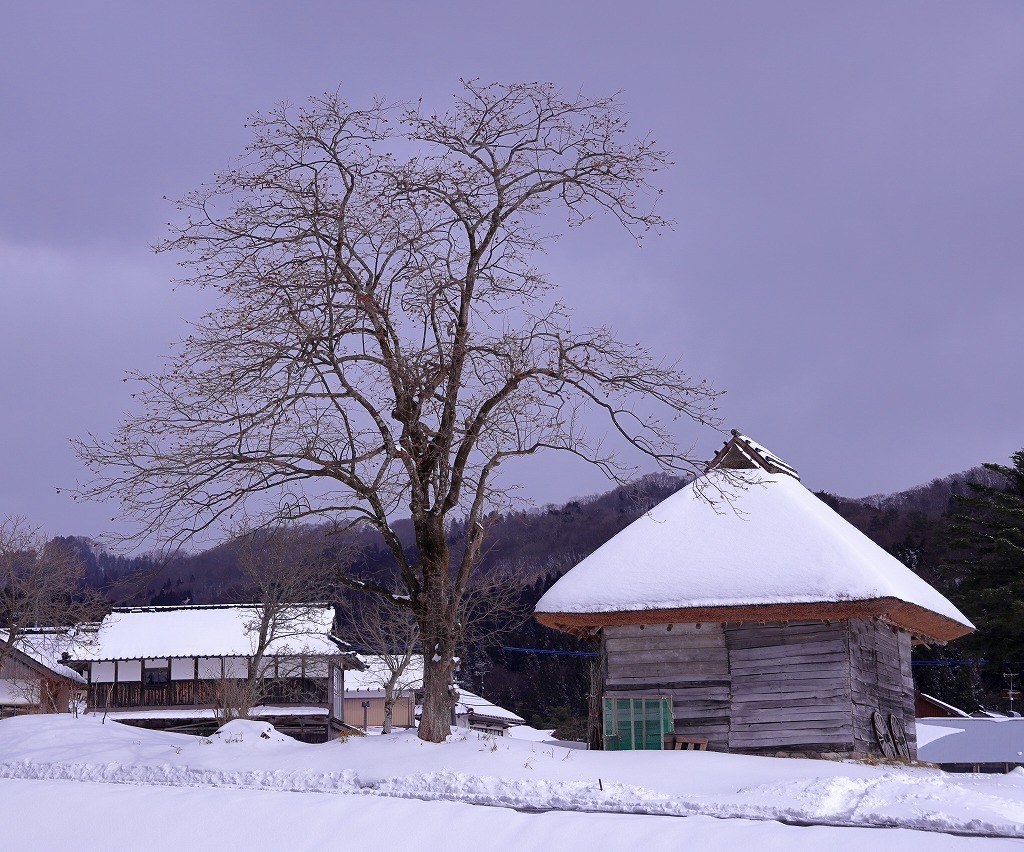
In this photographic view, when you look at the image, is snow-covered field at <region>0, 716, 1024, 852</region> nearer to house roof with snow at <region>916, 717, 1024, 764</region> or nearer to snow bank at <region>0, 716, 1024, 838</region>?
snow bank at <region>0, 716, 1024, 838</region>

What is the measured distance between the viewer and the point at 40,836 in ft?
34.8

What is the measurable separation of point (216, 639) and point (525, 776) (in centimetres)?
3171

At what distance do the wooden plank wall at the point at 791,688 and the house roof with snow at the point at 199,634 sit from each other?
23.0m

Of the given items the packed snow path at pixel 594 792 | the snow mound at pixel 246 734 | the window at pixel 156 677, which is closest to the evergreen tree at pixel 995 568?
the packed snow path at pixel 594 792

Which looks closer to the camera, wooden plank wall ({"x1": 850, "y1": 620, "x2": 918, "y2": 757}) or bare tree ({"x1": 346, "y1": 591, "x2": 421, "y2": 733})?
wooden plank wall ({"x1": 850, "y1": 620, "x2": 918, "y2": 757})

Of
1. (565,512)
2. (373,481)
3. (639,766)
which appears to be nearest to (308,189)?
(373,481)

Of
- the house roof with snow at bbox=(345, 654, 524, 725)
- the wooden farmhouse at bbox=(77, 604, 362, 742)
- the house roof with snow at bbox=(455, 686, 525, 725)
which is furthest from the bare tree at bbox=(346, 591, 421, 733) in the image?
the house roof with snow at bbox=(455, 686, 525, 725)

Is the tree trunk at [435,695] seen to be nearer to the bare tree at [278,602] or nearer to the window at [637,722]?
the window at [637,722]

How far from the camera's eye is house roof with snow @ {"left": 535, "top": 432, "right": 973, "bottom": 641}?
18.0 metres

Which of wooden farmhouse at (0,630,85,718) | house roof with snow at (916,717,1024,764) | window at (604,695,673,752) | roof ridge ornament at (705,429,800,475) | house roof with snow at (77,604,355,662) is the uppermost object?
roof ridge ornament at (705,429,800,475)

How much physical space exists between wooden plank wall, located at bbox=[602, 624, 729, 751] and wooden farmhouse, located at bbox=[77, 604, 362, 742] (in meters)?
22.4

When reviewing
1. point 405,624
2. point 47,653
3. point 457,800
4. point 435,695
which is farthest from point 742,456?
point 47,653

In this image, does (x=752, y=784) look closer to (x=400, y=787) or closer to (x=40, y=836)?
(x=400, y=787)

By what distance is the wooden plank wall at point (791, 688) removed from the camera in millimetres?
18516
